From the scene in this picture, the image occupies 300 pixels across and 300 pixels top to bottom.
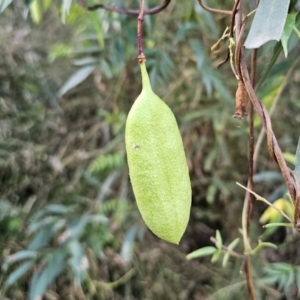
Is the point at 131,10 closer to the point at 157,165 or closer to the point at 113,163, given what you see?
the point at 157,165

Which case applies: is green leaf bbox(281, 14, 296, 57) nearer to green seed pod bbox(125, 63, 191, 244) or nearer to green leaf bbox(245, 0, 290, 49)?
green leaf bbox(245, 0, 290, 49)

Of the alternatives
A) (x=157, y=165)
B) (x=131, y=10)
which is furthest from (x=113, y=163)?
(x=157, y=165)

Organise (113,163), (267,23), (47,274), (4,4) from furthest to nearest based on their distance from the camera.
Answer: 1. (113,163)
2. (47,274)
3. (4,4)
4. (267,23)

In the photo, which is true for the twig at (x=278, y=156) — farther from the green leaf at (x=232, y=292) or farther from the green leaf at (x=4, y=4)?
the green leaf at (x=232, y=292)

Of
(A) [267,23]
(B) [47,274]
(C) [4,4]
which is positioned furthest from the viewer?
(B) [47,274]

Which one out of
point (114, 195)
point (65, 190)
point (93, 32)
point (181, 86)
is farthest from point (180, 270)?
point (93, 32)

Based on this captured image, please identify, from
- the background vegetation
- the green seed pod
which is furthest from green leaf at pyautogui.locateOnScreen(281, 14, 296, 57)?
the background vegetation

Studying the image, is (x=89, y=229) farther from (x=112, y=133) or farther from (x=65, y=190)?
(x=112, y=133)

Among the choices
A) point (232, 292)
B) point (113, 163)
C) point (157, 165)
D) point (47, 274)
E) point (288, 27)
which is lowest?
point (232, 292)
